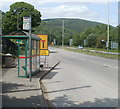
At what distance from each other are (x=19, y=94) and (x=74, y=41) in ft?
378

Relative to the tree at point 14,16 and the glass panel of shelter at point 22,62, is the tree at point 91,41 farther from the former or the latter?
the glass panel of shelter at point 22,62

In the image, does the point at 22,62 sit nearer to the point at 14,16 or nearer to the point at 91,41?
the point at 14,16

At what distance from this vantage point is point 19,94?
25.2 ft

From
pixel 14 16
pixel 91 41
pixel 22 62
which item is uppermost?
pixel 14 16

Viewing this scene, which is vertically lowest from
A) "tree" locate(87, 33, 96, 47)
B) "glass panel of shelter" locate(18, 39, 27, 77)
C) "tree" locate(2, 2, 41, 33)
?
"glass panel of shelter" locate(18, 39, 27, 77)

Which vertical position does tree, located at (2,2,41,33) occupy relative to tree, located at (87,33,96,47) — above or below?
above

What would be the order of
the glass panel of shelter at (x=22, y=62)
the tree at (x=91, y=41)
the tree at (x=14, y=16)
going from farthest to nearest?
the tree at (x=91, y=41) < the tree at (x=14, y=16) < the glass panel of shelter at (x=22, y=62)

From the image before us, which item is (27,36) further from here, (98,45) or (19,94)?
(98,45)

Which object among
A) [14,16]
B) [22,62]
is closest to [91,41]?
[14,16]

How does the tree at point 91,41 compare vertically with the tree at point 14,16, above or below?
below

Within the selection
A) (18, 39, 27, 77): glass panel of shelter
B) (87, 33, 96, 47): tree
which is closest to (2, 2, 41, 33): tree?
(18, 39, 27, 77): glass panel of shelter

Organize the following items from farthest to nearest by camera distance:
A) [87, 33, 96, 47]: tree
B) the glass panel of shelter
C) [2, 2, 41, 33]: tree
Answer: [87, 33, 96, 47]: tree, [2, 2, 41, 33]: tree, the glass panel of shelter

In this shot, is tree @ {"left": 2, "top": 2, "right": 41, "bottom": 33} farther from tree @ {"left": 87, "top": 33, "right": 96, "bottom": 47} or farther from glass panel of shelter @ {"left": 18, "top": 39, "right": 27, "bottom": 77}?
tree @ {"left": 87, "top": 33, "right": 96, "bottom": 47}

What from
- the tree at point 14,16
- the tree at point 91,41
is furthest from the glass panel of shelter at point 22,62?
the tree at point 91,41
